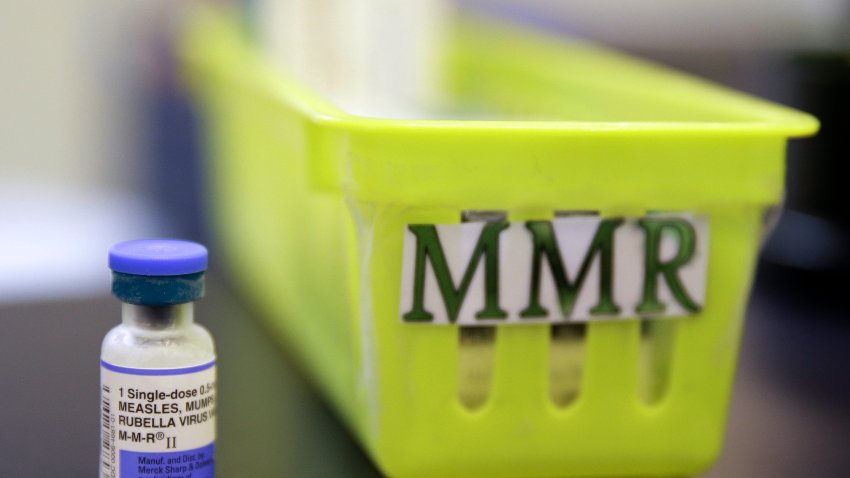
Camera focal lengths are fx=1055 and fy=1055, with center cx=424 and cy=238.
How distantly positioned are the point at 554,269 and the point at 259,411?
0.26 metres

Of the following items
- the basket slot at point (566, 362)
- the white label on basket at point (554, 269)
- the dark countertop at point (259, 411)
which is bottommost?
the dark countertop at point (259, 411)

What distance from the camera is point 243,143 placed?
40.2 inches

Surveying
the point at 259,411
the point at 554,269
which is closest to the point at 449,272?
the point at 554,269

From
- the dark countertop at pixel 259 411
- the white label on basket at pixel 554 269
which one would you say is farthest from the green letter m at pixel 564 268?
the dark countertop at pixel 259 411

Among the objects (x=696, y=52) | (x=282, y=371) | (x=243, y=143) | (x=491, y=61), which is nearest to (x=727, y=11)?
(x=696, y=52)

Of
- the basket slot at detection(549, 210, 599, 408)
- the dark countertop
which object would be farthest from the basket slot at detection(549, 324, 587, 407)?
the dark countertop

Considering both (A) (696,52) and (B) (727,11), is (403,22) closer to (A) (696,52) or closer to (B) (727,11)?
(A) (696,52)

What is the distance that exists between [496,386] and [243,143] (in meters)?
0.53

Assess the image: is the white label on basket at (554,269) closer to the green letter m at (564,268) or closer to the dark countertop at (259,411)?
the green letter m at (564,268)

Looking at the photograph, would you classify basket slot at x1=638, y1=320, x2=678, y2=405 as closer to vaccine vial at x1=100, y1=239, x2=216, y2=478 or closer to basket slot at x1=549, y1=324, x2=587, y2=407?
basket slot at x1=549, y1=324, x2=587, y2=407

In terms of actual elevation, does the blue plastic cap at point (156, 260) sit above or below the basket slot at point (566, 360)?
above

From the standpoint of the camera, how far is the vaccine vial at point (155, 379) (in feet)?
1.67

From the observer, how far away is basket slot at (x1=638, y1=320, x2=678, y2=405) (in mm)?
592

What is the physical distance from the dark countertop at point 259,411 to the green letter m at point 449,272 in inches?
4.8
